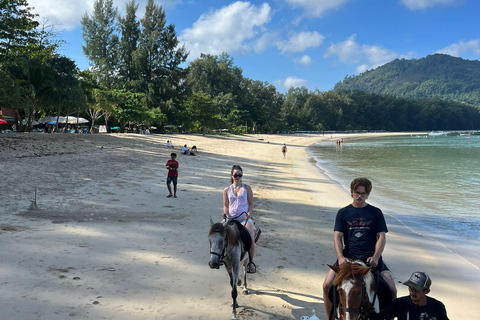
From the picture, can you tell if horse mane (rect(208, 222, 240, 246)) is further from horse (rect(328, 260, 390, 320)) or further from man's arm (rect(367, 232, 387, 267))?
man's arm (rect(367, 232, 387, 267))

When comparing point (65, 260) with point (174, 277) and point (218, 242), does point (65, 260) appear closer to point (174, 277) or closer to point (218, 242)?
point (174, 277)

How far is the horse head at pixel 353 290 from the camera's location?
9.71 feet

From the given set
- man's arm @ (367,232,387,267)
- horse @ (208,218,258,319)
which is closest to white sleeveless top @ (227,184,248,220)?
horse @ (208,218,258,319)

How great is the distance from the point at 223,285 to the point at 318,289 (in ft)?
5.34

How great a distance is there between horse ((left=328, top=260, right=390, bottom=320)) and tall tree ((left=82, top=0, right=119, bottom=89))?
56.7 m

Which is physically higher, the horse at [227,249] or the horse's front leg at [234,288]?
the horse at [227,249]

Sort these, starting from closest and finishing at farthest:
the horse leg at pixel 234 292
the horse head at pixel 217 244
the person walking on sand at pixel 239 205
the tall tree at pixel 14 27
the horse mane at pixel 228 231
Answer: the horse head at pixel 217 244, the horse mane at pixel 228 231, the horse leg at pixel 234 292, the person walking on sand at pixel 239 205, the tall tree at pixel 14 27

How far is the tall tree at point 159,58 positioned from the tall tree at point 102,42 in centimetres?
474

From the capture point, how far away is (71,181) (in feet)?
40.0

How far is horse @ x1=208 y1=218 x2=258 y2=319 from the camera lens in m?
4.09

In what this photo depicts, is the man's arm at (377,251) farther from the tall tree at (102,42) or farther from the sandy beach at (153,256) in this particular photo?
the tall tree at (102,42)

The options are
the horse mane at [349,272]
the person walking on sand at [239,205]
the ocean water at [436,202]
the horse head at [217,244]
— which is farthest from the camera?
the ocean water at [436,202]

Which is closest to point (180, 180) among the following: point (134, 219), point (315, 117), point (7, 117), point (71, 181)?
point (71, 181)

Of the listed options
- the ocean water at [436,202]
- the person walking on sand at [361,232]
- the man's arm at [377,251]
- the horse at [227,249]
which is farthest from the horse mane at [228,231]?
the ocean water at [436,202]
